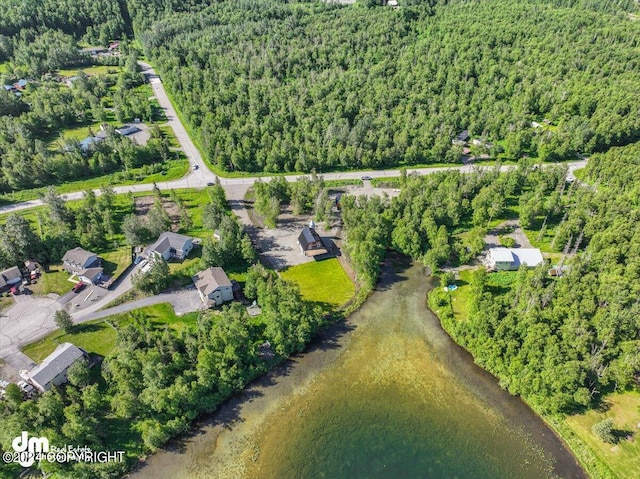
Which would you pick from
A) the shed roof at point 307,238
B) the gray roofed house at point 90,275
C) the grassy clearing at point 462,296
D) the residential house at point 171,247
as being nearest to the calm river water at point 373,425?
the grassy clearing at point 462,296

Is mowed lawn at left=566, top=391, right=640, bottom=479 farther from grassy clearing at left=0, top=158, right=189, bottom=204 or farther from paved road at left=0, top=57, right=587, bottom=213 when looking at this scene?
grassy clearing at left=0, top=158, right=189, bottom=204

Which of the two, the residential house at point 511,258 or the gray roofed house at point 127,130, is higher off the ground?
the gray roofed house at point 127,130

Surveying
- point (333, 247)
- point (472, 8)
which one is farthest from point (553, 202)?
point (472, 8)

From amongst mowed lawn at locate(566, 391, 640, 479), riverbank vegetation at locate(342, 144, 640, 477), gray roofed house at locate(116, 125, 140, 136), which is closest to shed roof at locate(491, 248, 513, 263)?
riverbank vegetation at locate(342, 144, 640, 477)

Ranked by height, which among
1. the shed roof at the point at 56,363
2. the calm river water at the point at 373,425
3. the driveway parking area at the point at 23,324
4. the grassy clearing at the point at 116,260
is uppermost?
the grassy clearing at the point at 116,260

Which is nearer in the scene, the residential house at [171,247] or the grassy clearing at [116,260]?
the grassy clearing at [116,260]

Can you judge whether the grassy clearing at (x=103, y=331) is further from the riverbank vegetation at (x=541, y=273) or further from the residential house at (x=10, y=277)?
the riverbank vegetation at (x=541, y=273)

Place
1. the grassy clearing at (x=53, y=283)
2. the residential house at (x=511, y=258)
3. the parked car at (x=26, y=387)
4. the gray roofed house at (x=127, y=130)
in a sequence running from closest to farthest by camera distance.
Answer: the parked car at (x=26, y=387), the grassy clearing at (x=53, y=283), the residential house at (x=511, y=258), the gray roofed house at (x=127, y=130)
